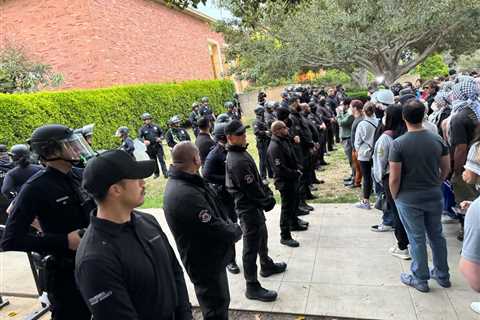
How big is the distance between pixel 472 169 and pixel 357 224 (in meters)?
3.19

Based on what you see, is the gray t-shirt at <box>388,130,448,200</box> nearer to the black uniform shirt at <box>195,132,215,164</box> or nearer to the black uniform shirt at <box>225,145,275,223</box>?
the black uniform shirt at <box>225,145,275,223</box>

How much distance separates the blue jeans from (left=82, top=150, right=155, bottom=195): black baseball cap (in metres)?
2.76

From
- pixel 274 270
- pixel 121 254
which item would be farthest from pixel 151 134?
pixel 121 254

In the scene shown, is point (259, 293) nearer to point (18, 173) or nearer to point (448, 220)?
point (448, 220)

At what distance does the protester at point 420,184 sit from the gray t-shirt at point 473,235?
1753 mm

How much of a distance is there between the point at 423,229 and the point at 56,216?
3272 mm

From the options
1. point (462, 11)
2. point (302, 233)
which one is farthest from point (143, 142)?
point (462, 11)

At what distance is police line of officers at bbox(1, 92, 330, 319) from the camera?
185cm

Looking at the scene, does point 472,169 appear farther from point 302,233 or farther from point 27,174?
point 27,174

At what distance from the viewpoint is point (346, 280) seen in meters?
4.18

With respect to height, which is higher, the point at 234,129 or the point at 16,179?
the point at 234,129

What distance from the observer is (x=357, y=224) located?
568cm

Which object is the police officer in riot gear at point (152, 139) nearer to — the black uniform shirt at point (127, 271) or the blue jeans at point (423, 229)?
the blue jeans at point (423, 229)

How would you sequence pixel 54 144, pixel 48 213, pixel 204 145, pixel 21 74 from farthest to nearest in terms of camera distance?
pixel 21 74 → pixel 204 145 → pixel 54 144 → pixel 48 213
